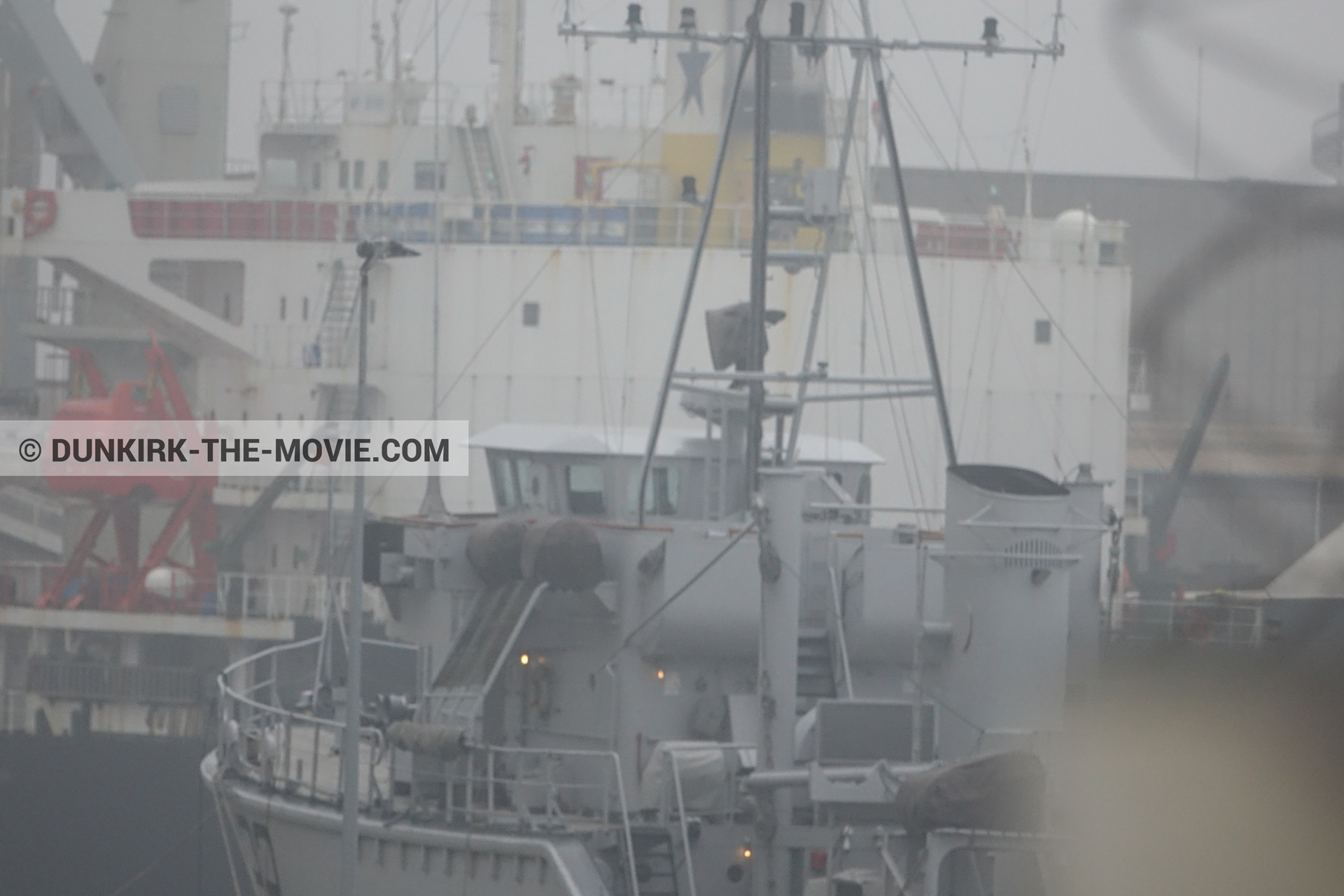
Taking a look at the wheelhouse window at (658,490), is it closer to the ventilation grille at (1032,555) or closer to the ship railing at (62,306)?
the ventilation grille at (1032,555)

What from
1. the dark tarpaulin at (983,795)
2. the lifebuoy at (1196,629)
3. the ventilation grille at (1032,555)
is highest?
the ventilation grille at (1032,555)

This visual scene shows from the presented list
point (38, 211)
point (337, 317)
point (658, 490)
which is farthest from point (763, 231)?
point (38, 211)

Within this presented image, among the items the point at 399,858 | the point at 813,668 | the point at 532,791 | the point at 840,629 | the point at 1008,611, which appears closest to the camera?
the point at 1008,611

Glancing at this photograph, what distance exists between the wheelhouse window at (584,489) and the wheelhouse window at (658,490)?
0.94 feet

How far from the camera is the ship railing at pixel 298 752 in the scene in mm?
15961

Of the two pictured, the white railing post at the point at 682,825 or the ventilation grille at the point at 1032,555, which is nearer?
the ventilation grille at the point at 1032,555

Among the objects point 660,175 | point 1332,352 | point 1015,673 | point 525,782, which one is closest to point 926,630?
point 1015,673

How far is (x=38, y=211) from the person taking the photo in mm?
40000

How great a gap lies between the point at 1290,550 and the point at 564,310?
2489 centimetres

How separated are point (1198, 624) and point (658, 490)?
16.2ft

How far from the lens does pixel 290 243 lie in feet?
124

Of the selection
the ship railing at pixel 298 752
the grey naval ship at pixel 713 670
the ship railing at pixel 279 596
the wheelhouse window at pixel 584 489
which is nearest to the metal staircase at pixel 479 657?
the grey naval ship at pixel 713 670

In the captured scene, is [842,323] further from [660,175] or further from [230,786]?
[230,786]

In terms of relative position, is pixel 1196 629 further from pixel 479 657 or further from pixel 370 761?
pixel 370 761
